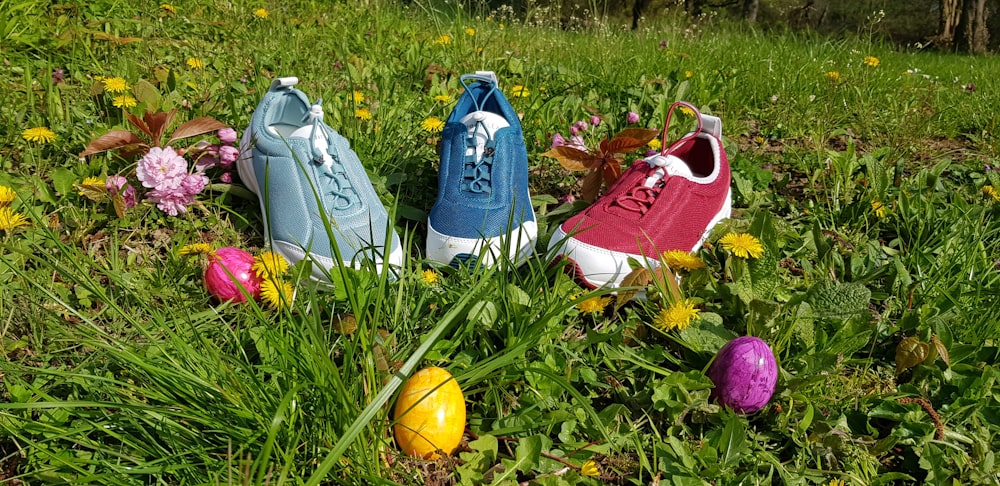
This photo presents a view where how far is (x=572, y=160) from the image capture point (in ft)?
7.42

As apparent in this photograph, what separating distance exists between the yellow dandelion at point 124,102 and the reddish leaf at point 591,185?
5.49 feet

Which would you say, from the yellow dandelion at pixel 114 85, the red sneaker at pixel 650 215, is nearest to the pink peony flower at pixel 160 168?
the yellow dandelion at pixel 114 85

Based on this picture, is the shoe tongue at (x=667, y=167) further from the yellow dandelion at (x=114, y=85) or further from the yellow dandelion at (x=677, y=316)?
the yellow dandelion at (x=114, y=85)

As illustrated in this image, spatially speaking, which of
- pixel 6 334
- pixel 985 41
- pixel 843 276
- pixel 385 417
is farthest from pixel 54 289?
pixel 985 41

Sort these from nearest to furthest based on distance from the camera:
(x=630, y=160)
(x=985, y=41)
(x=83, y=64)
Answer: (x=630, y=160), (x=83, y=64), (x=985, y=41)

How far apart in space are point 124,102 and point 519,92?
1.69 meters

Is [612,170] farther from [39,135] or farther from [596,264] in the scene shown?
[39,135]

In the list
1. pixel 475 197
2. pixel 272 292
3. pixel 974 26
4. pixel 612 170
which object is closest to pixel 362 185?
pixel 475 197

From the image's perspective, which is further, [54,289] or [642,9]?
[642,9]

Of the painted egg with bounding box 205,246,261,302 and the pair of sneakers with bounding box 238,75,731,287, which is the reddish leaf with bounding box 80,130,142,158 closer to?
the pair of sneakers with bounding box 238,75,731,287

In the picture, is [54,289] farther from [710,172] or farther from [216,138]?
[710,172]

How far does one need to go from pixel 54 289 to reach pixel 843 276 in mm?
2249

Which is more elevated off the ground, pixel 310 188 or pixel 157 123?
pixel 157 123

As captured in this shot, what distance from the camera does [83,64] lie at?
2.89 m
